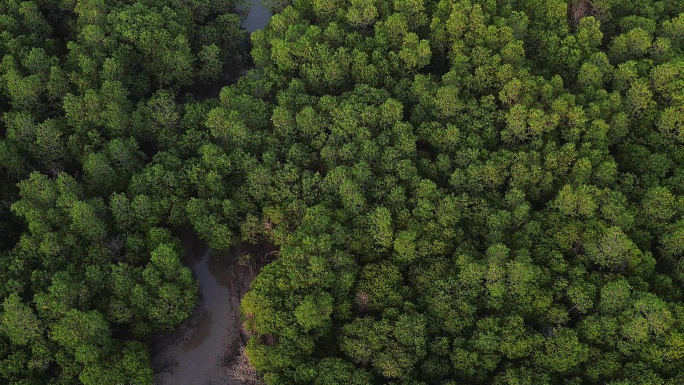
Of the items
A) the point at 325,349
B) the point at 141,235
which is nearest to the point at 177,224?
the point at 141,235

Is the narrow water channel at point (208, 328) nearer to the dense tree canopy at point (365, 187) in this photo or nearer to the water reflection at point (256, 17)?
the dense tree canopy at point (365, 187)

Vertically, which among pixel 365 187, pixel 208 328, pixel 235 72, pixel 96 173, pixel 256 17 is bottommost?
pixel 208 328

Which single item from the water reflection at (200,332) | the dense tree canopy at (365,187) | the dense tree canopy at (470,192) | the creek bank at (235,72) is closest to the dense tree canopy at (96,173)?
the dense tree canopy at (365,187)

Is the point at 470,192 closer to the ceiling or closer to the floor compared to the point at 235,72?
closer to the floor

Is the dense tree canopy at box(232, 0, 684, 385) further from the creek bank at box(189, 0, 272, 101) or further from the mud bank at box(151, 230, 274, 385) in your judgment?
the creek bank at box(189, 0, 272, 101)

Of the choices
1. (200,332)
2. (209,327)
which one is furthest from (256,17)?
(200,332)

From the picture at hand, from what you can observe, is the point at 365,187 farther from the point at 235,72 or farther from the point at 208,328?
the point at 235,72

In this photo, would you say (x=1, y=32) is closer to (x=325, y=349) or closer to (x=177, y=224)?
(x=177, y=224)
